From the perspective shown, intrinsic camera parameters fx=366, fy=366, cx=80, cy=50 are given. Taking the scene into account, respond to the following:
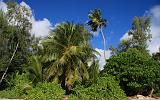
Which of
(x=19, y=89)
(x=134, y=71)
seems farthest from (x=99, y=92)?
(x=19, y=89)

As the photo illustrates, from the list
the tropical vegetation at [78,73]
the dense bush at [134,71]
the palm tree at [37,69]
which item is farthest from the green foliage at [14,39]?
the dense bush at [134,71]

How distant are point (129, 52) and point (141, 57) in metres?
1.47

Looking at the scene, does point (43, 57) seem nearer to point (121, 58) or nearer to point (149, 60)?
point (121, 58)

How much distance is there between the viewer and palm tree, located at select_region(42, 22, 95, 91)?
34.2m

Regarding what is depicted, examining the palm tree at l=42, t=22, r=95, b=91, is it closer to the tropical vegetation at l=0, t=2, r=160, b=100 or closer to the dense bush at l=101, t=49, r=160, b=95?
the tropical vegetation at l=0, t=2, r=160, b=100

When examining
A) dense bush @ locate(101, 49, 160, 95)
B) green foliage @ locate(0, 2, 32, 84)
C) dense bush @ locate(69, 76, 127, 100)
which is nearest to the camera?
dense bush @ locate(69, 76, 127, 100)

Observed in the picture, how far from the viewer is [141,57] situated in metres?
37.4

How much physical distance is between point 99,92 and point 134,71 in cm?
535

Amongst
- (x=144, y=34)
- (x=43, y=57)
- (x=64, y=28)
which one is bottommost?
(x=43, y=57)

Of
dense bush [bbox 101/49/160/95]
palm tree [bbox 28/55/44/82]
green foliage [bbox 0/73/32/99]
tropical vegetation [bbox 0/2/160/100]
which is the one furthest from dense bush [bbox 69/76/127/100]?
green foliage [bbox 0/73/32/99]

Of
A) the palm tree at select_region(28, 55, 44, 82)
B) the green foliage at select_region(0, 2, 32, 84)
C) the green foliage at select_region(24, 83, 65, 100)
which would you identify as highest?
the green foliage at select_region(0, 2, 32, 84)

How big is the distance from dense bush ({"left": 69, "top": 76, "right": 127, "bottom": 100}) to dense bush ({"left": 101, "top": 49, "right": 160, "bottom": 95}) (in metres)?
3.30

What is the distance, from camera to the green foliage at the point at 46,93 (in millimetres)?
31375

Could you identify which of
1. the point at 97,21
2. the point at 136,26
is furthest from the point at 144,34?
the point at 97,21
